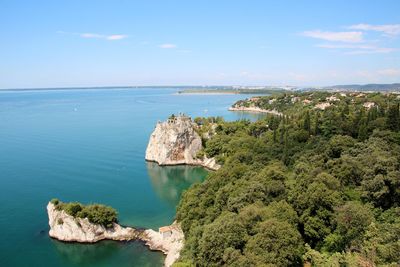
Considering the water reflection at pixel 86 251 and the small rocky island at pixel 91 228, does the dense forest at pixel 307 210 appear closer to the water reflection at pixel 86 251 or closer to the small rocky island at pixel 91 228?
the small rocky island at pixel 91 228

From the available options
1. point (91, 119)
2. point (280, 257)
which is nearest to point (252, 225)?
point (280, 257)

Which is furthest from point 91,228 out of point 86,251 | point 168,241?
point 168,241

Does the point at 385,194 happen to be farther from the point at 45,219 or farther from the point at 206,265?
the point at 45,219

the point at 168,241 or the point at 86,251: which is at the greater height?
the point at 168,241

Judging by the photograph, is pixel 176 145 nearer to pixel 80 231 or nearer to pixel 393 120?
pixel 80 231

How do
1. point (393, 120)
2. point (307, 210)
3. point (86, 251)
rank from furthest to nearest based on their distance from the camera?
point (393, 120) → point (86, 251) → point (307, 210)
